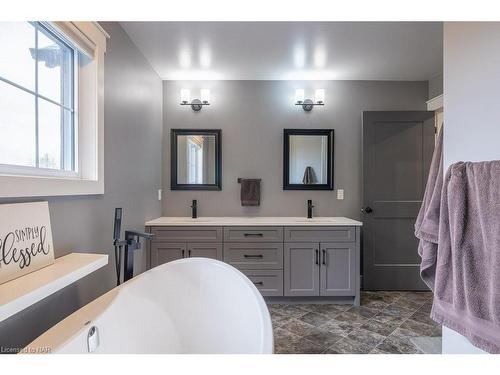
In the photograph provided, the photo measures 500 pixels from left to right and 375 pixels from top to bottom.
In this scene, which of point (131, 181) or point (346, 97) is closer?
point (131, 181)

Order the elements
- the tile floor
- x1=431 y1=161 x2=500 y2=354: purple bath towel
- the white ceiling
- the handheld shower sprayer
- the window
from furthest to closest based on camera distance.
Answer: the white ceiling → the tile floor → the handheld shower sprayer → the window → x1=431 y1=161 x2=500 y2=354: purple bath towel

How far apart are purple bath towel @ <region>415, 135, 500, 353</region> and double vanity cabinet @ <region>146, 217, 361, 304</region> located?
1548mm

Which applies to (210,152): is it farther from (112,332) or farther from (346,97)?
(112,332)

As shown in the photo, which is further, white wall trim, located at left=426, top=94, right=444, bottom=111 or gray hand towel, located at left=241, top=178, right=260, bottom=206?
gray hand towel, located at left=241, top=178, right=260, bottom=206

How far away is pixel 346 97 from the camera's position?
3023 millimetres

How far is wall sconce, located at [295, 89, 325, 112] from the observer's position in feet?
9.70

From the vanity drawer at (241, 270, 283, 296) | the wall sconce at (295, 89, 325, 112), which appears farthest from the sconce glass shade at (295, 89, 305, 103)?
the vanity drawer at (241, 270, 283, 296)

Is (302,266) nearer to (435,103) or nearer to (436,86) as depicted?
(435,103)

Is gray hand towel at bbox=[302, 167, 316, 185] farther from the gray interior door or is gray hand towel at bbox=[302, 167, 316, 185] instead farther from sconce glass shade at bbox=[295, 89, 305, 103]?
sconce glass shade at bbox=[295, 89, 305, 103]

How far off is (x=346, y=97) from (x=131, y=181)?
2629 mm

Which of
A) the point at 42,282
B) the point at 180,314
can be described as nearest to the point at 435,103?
the point at 180,314

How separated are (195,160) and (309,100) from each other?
1583mm

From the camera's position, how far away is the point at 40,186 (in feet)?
3.65

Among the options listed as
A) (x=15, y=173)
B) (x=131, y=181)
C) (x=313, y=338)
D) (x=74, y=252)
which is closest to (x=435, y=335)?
(x=313, y=338)
